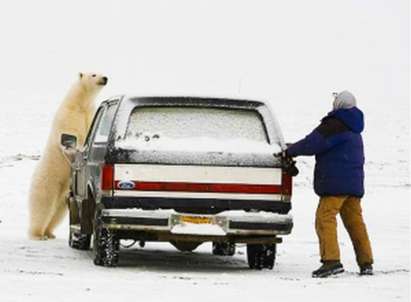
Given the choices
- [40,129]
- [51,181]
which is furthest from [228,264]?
[40,129]

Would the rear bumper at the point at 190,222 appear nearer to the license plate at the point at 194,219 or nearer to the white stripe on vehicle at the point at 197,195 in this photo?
the license plate at the point at 194,219

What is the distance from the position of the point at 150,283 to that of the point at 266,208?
1709 mm

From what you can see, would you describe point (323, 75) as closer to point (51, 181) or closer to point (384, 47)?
point (384, 47)

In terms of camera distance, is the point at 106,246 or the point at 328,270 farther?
the point at 106,246

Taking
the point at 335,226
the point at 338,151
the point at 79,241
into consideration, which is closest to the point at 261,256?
the point at 335,226

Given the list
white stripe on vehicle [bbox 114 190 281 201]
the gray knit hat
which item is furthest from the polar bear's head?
the gray knit hat

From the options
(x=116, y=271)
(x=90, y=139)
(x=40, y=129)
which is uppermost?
(x=90, y=139)

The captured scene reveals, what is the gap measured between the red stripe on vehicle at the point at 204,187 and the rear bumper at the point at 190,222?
21 centimetres

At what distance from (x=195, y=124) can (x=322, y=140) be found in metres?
1.22

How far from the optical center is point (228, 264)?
11.6m

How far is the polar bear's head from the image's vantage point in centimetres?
1469

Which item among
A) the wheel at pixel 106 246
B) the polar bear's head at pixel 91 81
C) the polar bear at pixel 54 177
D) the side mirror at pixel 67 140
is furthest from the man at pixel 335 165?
the polar bear's head at pixel 91 81

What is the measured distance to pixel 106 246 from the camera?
10.2m

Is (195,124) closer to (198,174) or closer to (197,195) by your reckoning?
(198,174)
